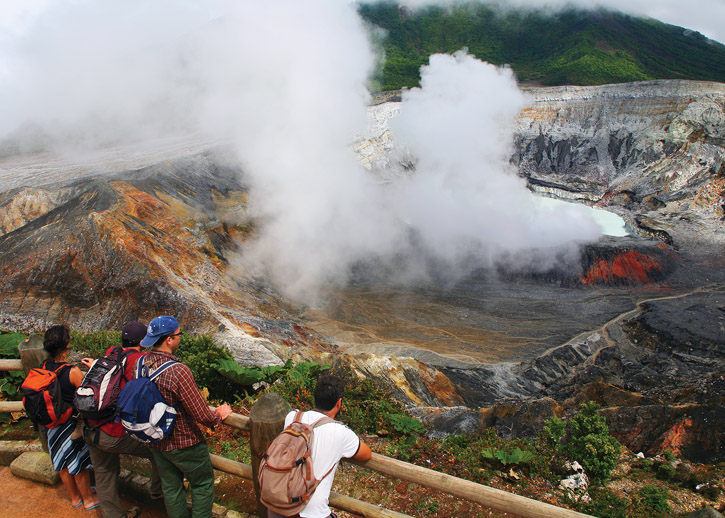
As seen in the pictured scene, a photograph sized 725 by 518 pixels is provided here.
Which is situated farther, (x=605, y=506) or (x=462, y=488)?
(x=605, y=506)

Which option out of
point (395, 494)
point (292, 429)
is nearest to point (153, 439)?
point (292, 429)

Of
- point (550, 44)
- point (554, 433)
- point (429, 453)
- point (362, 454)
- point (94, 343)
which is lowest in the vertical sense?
point (94, 343)

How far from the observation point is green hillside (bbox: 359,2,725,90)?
6488cm

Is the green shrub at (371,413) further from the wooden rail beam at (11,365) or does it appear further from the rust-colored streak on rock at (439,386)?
the rust-colored streak on rock at (439,386)

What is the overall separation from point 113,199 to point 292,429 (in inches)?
899

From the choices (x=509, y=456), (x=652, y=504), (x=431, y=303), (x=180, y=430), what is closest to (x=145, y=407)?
(x=180, y=430)

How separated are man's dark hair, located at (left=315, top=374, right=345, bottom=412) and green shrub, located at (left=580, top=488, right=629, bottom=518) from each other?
178 inches

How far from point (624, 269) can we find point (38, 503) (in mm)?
34859

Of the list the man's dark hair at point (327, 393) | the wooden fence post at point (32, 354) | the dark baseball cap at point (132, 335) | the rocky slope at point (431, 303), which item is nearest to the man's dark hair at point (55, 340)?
the dark baseball cap at point (132, 335)

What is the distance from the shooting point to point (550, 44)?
260ft

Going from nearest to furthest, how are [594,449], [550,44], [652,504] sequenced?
[652,504] < [594,449] < [550,44]

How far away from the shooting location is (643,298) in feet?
94.0

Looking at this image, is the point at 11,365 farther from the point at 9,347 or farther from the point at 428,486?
the point at 428,486

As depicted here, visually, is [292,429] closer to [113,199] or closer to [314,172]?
[113,199]
